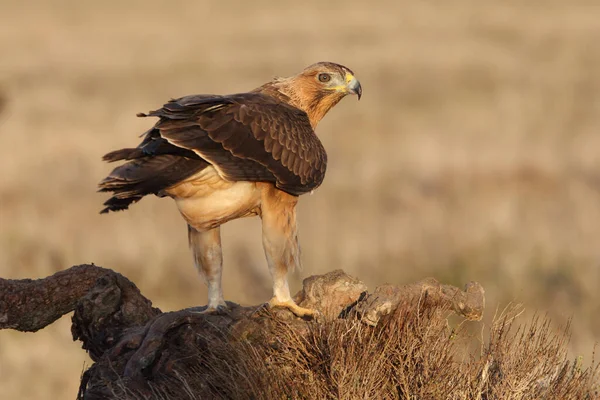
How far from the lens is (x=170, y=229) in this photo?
1608 cm

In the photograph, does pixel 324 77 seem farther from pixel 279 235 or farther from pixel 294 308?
pixel 294 308

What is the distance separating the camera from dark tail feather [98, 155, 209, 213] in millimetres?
5598

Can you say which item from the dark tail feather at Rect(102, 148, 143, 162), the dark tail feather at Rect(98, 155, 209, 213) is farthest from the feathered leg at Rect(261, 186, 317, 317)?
the dark tail feather at Rect(102, 148, 143, 162)

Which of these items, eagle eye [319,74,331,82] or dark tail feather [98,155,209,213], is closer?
dark tail feather [98,155,209,213]

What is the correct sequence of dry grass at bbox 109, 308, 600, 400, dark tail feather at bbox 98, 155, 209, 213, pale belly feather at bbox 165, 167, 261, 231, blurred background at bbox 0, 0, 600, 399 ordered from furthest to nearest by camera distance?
blurred background at bbox 0, 0, 600, 399, pale belly feather at bbox 165, 167, 261, 231, dark tail feather at bbox 98, 155, 209, 213, dry grass at bbox 109, 308, 600, 400

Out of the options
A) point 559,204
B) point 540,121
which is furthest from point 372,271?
point 540,121

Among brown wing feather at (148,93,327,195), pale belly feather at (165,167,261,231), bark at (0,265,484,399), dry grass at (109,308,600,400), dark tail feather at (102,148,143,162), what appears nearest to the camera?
dry grass at (109,308,600,400)

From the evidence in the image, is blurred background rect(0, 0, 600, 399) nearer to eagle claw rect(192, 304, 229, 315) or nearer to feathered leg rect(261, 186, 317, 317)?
feathered leg rect(261, 186, 317, 317)

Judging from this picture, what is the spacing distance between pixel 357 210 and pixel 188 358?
1191cm

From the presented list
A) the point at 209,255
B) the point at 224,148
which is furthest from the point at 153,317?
the point at 224,148

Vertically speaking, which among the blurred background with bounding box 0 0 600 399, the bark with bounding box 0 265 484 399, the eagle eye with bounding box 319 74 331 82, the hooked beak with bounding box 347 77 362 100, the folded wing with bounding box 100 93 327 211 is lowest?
the bark with bounding box 0 265 484 399

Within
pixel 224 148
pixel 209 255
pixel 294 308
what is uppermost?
pixel 224 148

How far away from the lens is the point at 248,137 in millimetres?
6137

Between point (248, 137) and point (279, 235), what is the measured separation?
1.99 ft
